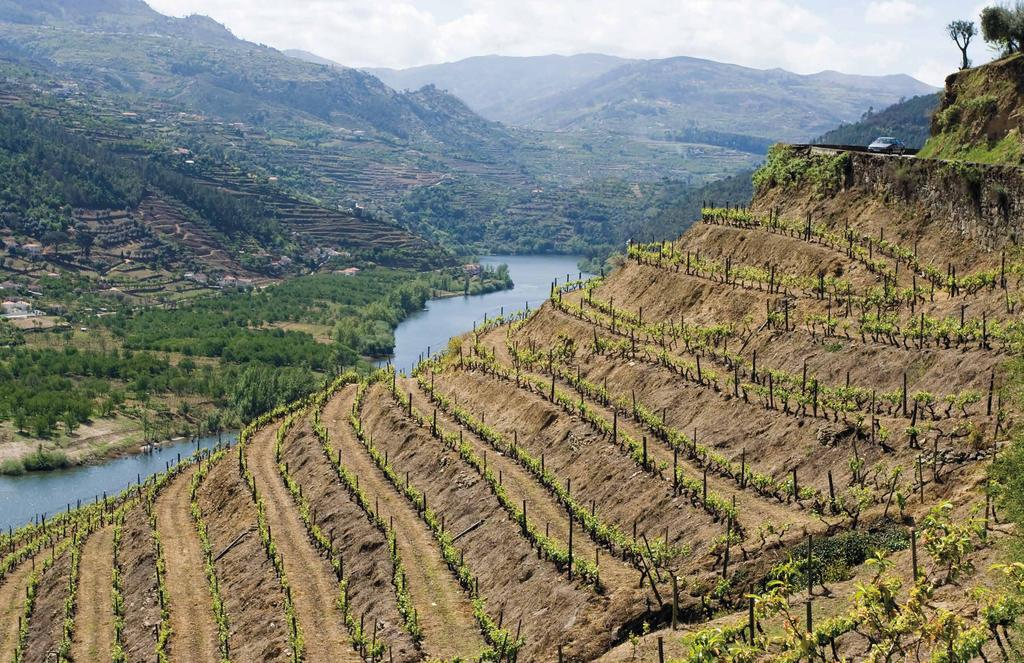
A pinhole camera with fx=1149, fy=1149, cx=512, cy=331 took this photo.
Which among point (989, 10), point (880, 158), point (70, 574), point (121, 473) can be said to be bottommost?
point (121, 473)

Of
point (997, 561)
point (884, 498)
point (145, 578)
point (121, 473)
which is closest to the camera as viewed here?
point (997, 561)

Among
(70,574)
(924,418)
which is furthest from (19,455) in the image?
(924,418)

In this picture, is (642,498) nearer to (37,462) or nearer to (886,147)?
(886,147)

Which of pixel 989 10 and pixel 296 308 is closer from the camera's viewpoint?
pixel 989 10

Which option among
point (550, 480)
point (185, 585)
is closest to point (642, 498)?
point (550, 480)

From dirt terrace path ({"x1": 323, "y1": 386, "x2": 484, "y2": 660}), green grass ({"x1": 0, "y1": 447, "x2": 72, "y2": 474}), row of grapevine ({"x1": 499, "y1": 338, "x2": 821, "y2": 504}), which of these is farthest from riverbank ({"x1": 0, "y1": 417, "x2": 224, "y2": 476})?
row of grapevine ({"x1": 499, "y1": 338, "x2": 821, "y2": 504})

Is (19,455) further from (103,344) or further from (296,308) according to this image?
(296,308)
